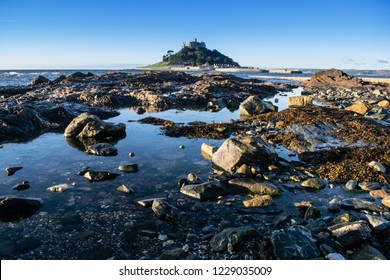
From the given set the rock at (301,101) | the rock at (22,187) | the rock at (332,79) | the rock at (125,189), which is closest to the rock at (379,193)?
the rock at (125,189)

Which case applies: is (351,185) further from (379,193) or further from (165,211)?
(165,211)

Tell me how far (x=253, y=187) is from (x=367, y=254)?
302 centimetres

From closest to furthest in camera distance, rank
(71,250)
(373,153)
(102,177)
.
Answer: (71,250)
(102,177)
(373,153)

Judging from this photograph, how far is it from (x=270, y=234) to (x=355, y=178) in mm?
4090

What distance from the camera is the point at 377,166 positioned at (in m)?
8.31

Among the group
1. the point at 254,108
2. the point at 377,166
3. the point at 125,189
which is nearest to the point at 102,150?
the point at 125,189

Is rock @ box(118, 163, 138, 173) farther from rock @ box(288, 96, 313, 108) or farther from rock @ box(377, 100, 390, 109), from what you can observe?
rock @ box(377, 100, 390, 109)

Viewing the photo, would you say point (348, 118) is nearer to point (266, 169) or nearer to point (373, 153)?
point (373, 153)

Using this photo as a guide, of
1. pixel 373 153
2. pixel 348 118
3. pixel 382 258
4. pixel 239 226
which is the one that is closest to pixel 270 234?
pixel 239 226

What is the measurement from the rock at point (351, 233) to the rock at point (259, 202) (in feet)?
4.99

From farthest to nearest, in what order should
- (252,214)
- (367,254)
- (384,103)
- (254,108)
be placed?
(384,103), (254,108), (252,214), (367,254)

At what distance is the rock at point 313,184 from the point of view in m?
7.32
